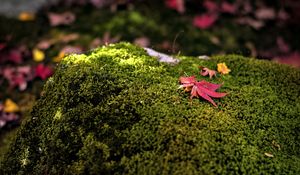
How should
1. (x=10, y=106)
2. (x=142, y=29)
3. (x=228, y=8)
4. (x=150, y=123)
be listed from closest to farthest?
(x=150, y=123) < (x=10, y=106) < (x=142, y=29) < (x=228, y=8)

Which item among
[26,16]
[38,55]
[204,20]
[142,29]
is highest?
[204,20]

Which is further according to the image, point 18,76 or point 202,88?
point 18,76

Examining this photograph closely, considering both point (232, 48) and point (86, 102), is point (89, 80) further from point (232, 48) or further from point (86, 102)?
point (232, 48)

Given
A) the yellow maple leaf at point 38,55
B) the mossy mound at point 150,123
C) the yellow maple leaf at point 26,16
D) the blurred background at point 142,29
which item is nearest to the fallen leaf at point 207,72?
the mossy mound at point 150,123

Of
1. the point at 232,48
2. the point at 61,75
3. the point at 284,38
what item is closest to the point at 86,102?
the point at 61,75

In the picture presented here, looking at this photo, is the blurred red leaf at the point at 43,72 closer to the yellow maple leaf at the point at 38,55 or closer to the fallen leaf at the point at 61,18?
the yellow maple leaf at the point at 38,55

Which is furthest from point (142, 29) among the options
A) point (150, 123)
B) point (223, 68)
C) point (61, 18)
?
point (150, 123)

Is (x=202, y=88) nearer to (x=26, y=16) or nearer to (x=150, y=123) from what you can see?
(x=150, y=123)

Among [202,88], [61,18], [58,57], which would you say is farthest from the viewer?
[61,18]
